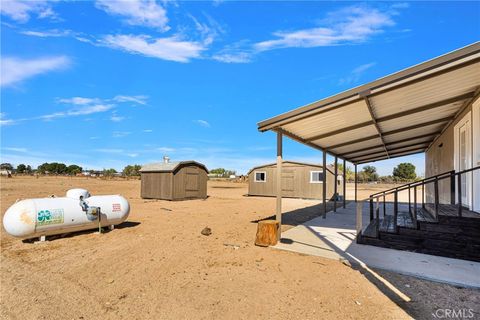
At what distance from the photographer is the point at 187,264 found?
511cm

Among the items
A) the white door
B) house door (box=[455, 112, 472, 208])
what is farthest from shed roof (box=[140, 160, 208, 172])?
the white door

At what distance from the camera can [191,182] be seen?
19.0m

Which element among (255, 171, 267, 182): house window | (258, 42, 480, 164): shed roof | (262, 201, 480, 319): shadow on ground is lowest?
(262, 201, 480, 319): shadow on ground

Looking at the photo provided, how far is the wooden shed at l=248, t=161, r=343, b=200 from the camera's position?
21.1 meters

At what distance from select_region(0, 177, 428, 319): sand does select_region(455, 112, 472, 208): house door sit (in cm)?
Answer: 418

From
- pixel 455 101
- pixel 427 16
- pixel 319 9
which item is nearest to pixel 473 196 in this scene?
pixel 455 101

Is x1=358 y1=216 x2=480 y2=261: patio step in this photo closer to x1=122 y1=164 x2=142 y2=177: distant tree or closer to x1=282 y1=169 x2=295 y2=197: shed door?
x1=282 y1=169 x2=295 y2=197: shed door

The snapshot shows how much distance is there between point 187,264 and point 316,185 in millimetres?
17241

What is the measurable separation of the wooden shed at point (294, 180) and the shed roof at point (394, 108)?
11269 millimetres

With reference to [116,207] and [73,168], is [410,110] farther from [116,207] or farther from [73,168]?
[73,168]

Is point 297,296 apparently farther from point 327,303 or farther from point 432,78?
point 432,78

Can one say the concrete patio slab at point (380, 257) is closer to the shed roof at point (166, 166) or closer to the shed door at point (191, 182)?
the shed roof at point (166, 166)

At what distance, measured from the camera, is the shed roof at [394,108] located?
14.1ft

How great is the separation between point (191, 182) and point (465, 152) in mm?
15003
